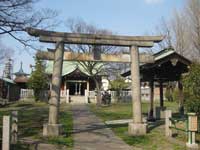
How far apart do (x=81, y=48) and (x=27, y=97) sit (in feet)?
34.1

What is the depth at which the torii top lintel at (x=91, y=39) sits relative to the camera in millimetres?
15797

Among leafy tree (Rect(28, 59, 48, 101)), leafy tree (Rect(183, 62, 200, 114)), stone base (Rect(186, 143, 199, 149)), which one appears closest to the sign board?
stone base (Rect(186, 143, 199, 149))

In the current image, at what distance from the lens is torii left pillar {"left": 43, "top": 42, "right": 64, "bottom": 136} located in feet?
50.5

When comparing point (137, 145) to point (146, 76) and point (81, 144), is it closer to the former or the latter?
point (81, 144)

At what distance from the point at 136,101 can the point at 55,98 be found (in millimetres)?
3658

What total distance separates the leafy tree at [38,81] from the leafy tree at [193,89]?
3058 centimetres

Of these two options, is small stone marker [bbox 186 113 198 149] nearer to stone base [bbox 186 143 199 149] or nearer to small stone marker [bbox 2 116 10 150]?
stone base [bbox 186 143 199 149]

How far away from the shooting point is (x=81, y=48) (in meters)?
41.5

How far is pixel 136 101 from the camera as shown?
16.8 meters

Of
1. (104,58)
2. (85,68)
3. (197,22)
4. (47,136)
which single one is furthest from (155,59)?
(85,68)

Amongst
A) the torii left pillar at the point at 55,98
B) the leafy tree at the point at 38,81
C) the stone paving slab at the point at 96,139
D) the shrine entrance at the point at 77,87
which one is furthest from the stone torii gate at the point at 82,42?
the shrine entrance at the point at 77,87

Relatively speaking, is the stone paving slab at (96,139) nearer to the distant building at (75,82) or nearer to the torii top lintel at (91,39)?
the torii top lintel at (91,39)

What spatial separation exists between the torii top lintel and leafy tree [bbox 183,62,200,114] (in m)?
2.72

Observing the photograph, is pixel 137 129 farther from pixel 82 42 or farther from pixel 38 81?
pixel 38 81
